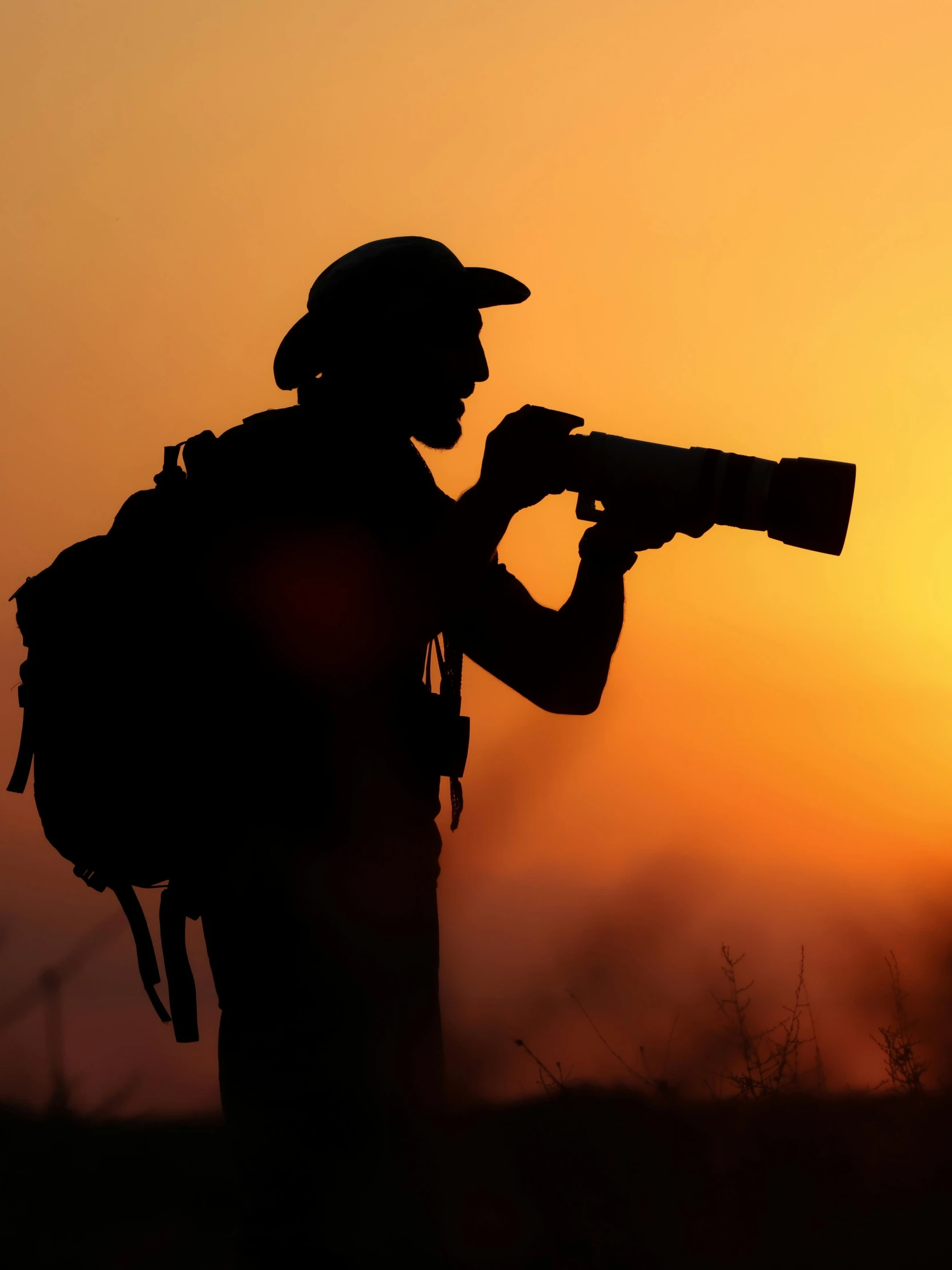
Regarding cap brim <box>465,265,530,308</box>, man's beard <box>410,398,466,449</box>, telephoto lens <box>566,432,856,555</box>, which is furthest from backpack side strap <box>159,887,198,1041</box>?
cap brim <box>465,265,530,308</box>

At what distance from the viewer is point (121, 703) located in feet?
7.27

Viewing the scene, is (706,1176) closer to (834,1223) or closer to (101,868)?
(834,1223)

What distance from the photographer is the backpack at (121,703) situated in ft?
7.26

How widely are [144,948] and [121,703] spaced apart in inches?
21.8

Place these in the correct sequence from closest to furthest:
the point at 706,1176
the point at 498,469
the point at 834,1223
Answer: the point at 498,469, the point at 834,1223, the point at 706,1176

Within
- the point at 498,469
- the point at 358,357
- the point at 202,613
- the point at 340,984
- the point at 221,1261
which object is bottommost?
the point at 221,1261

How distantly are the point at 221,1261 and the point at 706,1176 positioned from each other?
161 cm

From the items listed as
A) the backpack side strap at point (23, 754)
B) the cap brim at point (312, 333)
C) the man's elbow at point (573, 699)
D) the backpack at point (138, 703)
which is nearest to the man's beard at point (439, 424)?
the cap brim at point (312, 333)

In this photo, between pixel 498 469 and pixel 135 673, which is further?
pixel 498 469

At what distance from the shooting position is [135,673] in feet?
7.30

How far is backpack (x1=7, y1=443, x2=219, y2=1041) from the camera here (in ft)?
7.26

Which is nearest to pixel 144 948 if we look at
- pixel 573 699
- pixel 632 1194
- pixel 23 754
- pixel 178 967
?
pixel 178 967

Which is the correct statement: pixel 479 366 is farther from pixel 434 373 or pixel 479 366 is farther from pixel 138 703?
pixel 138 703

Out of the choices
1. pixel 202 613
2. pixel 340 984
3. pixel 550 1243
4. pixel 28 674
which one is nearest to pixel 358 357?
pixel 202 613
